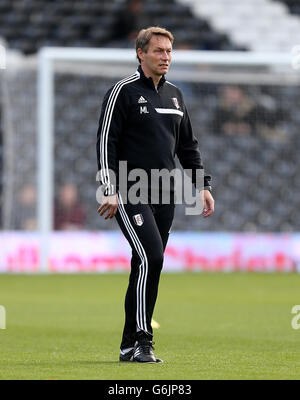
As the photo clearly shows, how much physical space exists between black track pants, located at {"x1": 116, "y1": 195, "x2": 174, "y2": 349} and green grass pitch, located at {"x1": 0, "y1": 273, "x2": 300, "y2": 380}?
0.30 meters

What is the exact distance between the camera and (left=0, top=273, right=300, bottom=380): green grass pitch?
5.62 m

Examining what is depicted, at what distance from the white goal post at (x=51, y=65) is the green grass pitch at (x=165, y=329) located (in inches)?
51.4

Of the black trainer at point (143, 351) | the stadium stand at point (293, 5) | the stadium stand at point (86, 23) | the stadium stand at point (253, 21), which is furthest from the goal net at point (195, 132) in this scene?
the black trainer at point (143, 351)

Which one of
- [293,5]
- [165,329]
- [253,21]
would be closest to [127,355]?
[165,329]

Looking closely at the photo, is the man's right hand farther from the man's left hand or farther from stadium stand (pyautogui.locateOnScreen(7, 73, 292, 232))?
stadium stand (pyautogui.locateOnScreen(7, 73, 292, 232))

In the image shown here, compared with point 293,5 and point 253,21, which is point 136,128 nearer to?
point 253,21

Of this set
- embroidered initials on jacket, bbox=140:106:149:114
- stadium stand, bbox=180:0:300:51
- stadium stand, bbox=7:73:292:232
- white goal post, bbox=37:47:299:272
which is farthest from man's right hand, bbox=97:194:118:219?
stadium stand, bbox=180:0:300:51

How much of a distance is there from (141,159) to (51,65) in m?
10.4

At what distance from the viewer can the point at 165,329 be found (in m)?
8.20

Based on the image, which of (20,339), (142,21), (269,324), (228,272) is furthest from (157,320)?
(142,21)

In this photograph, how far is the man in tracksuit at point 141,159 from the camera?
5.88m

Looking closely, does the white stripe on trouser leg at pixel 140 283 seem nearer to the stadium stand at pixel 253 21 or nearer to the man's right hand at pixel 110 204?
the man's right hand at pixel 110 204

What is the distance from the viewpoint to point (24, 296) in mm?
11570
